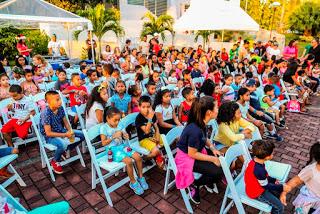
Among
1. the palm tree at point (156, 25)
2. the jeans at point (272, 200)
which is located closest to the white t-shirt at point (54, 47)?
the palm tree at point (156, 25)

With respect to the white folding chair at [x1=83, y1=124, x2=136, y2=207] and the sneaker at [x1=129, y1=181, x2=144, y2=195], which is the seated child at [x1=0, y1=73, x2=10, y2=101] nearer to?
the white folding chair at [x1=83, y1=124, x2=136, y2=207]

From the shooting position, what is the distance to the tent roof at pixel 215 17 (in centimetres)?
536

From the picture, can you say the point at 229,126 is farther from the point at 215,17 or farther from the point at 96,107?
the point at 215,17

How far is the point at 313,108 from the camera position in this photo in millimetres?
7367

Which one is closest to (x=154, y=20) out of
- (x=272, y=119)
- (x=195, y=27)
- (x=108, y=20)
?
(x=108, y=20)

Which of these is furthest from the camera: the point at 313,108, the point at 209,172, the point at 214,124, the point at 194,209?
the point at 313,108

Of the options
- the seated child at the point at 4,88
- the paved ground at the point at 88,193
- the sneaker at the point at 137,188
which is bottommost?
the paved ground at the point at 88,193

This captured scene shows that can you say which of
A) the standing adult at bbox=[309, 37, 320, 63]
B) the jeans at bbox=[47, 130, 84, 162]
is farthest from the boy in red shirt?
the standing adult at bbox=[309, 37, 320, 63]

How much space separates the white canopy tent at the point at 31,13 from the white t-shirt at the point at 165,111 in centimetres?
588

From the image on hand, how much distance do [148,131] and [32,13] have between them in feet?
23.3

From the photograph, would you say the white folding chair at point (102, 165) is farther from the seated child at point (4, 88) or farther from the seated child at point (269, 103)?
the seated child at point (269, 103)

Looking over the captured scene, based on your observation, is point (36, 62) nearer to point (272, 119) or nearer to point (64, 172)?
point (64, 172)

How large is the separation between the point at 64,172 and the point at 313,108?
23.3ft

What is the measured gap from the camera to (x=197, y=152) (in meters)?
2.86
